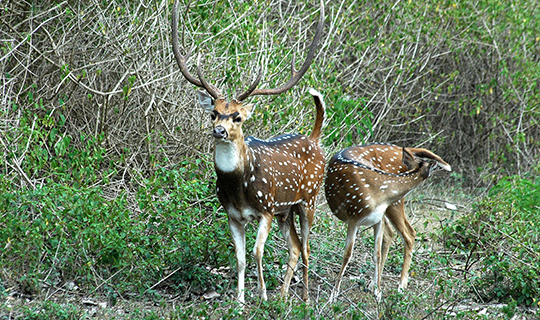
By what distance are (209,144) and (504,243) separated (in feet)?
11.5

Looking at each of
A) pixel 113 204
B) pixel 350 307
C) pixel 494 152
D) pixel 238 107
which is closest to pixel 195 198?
pixel 113 204

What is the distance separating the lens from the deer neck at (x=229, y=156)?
6070mm

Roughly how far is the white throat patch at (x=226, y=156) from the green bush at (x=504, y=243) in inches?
107

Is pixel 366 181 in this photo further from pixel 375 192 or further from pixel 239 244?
pixel 239 244

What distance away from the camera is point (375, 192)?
23.2 feet

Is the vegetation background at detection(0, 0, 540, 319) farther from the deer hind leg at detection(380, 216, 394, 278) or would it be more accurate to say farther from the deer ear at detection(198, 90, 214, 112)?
the deer ear at detection(198, 90, 214, 112)

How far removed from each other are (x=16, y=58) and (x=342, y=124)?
444 centimetres

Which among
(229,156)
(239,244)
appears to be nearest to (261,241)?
(239,244)

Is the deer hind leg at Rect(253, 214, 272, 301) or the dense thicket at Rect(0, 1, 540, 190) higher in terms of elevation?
the dense thicket at Rect(0, 1, 540, 190)

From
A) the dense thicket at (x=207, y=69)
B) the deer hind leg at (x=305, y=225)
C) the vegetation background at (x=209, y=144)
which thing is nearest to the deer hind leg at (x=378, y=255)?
the vegetation background at (x=209, y=144)

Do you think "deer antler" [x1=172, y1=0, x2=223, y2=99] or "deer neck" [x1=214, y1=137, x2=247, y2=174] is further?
"deer antler" [x1=172, y1=0, x2=223, y2=99]

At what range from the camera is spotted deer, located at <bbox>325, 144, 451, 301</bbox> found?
7051 millimetres

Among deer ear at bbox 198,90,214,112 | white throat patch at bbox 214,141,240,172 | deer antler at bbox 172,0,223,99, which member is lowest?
white throat patch at bbox 214,141,240,172

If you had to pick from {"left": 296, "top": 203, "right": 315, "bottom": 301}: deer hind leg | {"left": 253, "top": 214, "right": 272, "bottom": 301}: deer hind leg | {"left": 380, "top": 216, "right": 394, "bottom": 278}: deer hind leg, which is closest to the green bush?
{"left": 380, "top": 216, "right": 394, "bottom": 278}: deer hind leg
